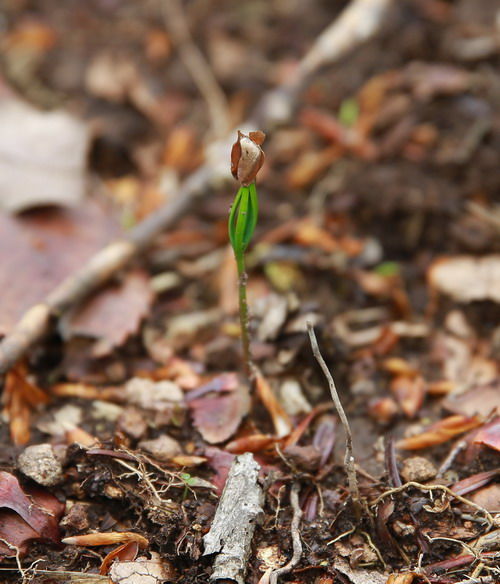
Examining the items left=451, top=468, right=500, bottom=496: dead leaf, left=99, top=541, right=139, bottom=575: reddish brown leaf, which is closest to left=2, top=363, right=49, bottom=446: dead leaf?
left=99, top=541, right=139, bottom=575: reddish brown leaf

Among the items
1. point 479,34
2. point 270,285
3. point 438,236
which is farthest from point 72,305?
point 479,34

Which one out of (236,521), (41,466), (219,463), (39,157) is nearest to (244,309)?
(219,463)

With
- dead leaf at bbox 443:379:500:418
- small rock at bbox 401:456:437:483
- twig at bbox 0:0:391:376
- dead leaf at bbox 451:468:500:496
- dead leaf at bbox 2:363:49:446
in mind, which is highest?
twig at bbox 0:0:391:376

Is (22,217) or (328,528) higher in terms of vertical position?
(22,217)

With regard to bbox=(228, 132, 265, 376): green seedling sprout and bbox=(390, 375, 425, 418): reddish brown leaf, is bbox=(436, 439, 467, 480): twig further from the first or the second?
bbox=(228, 132, 265, 376): green seedling sprout

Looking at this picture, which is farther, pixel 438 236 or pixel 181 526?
pixel 438 236

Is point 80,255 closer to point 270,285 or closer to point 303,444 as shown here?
point 270,285
